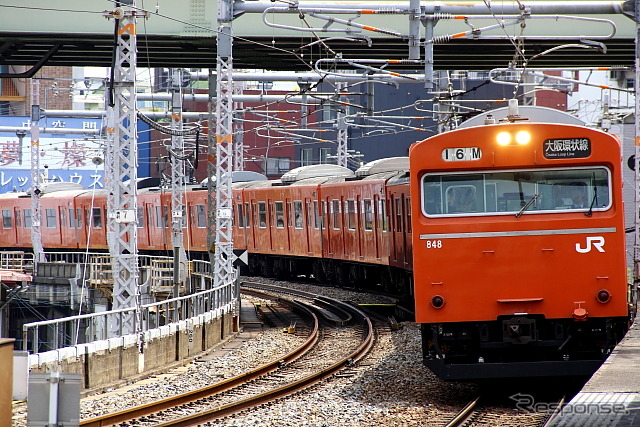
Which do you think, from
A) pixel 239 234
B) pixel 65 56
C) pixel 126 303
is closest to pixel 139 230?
pixel 239 234

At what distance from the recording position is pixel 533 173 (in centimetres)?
1096

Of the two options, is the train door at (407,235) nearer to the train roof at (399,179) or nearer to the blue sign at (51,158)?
the train roof at (399,179)

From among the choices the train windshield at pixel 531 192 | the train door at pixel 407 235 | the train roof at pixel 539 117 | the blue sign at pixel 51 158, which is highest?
the blue sign at pixel 51 158

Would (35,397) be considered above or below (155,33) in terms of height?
below

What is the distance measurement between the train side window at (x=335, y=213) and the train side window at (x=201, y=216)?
9.08 meters

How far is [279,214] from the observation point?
1250 inches

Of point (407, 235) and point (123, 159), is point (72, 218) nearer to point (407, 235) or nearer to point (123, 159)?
point (407, 235)

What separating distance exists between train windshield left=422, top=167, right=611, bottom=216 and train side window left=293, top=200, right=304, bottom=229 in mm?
19022

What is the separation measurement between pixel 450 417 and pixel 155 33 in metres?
12.6

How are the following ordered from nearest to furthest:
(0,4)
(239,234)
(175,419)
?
1. (175,419)
2. (0,4)
3. (239,234)

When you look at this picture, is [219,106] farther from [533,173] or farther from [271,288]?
[271,288]

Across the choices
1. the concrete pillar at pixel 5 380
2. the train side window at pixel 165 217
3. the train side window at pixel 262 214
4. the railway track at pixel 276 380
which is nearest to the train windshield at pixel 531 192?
the railway track at pixel 276 380

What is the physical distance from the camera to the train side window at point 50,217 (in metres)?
45.5

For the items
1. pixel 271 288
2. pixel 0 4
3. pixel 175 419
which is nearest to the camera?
pixel 175 419
